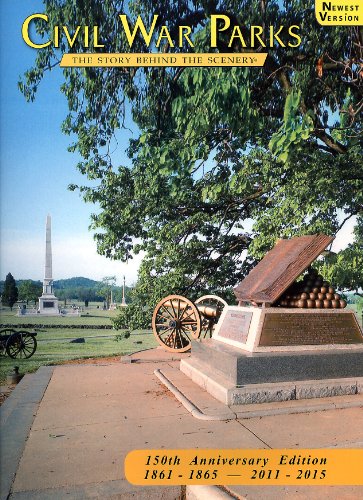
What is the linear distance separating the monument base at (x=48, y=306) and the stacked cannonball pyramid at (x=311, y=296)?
39395 mm

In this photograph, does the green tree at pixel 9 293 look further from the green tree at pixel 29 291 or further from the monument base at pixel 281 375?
the monument base at pixel 281 375

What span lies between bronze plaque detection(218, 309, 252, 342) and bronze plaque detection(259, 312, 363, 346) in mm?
404

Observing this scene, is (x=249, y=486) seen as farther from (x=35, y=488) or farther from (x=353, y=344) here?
(x=353, y=344)

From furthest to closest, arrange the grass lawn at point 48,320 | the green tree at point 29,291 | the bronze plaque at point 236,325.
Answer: the green tree at point 29,291 → the grass lawn at point 48,320 → the bronze plaque at point 236,325

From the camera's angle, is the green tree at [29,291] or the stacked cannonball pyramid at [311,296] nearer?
the stacked cannonball pyramid at [311,296]

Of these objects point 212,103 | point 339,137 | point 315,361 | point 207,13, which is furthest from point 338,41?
point 315,361

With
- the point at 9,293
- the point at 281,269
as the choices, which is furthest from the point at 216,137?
the point at 9,293

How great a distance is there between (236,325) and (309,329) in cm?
123

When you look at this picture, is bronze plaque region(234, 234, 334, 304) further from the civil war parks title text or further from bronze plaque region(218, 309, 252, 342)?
the civil war parks title text

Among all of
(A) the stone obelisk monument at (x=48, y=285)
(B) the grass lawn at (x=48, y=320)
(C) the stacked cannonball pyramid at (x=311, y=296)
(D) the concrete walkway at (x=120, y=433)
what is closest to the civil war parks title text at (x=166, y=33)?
(C) the stacked cannonball pyramid at (x=311, y=296)

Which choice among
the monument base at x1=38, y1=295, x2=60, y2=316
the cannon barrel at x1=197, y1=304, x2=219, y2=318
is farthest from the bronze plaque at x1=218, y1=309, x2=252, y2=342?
the monument base at x1=38, y1=295, x2=60, y2=316

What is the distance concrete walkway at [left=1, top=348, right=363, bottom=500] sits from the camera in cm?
307

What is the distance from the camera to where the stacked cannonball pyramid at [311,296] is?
263 inches

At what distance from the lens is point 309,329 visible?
21.2 ft
